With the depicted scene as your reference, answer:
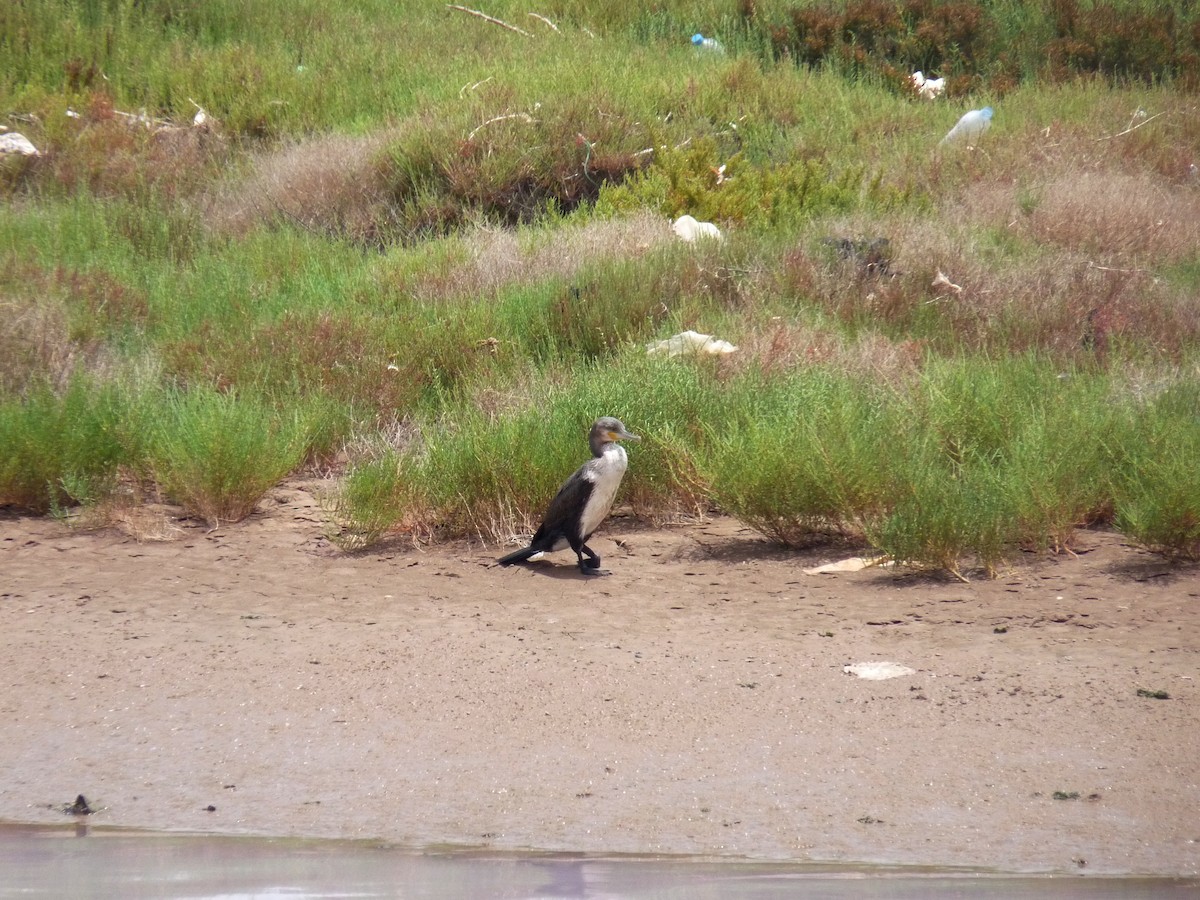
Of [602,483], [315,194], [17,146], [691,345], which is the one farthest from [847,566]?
[17,146]

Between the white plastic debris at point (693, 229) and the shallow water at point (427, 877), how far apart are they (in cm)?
653

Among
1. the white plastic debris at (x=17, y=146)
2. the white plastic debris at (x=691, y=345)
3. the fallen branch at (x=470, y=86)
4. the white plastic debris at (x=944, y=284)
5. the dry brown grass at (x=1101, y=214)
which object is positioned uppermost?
the fallen branch at (x=470, y=86)

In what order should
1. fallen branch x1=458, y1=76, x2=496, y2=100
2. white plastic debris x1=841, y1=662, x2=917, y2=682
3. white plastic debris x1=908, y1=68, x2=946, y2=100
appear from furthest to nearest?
white plastic debris x1=908, y1=68, x2=946, y2=100 → fallen branch x1=458, y1=76, x2=496, y2=100 → white plastic debris x1=841, y1=662, x2=917, y2=682

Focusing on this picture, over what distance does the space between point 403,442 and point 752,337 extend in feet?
7.05

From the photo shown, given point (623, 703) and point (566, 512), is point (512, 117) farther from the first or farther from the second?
point (623, 703)

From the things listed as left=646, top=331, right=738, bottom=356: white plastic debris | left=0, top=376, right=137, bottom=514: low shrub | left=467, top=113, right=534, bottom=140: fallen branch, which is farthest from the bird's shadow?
left=467, top=113, right=534, bottom=140: fallen branch

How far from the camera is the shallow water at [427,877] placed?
12.4 ft

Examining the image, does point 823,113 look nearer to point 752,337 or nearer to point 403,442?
point 752,337

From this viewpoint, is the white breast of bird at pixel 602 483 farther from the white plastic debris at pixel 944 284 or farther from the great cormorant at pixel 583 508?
the white plastic debris at pixel 944 284

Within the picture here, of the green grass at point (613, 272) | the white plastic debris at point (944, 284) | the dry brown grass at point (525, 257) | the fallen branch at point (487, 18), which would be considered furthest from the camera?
the fallen branch at point (487, 18)

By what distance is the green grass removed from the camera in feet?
22.8

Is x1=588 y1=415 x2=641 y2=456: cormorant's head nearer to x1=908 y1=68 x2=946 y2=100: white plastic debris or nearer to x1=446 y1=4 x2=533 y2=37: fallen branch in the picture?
x1=908 y1=68 x2=946 y2=100: white plastic debris

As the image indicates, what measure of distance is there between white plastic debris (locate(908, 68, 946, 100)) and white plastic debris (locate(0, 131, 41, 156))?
355 inches

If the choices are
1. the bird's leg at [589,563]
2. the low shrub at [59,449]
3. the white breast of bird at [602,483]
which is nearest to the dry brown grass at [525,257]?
the low shrub at [59,449]
